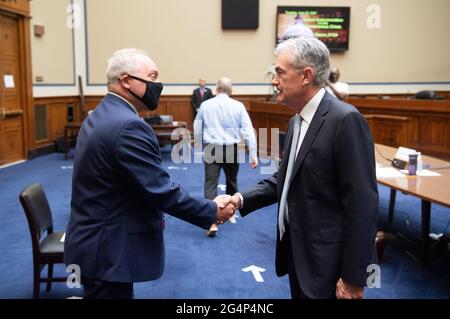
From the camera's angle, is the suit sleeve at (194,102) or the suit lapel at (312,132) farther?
the suit sleeve at (194,102)

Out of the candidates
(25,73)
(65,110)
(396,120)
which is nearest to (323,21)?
(396,120)

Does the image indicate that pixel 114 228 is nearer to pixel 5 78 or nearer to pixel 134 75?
pixel 134 75

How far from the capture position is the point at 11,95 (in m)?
9.25

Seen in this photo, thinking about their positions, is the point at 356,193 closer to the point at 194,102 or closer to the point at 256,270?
the point at 256,270

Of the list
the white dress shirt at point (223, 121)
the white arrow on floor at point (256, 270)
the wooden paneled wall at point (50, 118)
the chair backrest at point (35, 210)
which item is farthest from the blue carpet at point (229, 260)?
the wooden paneled wall at point (50, 118)

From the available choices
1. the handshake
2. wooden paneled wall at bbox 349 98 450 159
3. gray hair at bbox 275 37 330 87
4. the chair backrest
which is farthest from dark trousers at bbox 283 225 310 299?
wooden paneled wall at bbox 349 98 450 159

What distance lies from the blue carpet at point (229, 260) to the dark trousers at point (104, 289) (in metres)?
1.49

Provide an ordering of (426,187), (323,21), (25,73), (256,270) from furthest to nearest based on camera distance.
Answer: (323,21) < (25,73) < (256,270) < (426,187)

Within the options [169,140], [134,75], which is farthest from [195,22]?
[134,75]

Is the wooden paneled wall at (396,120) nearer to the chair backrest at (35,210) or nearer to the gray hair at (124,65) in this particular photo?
the chair backrest at (35,210)

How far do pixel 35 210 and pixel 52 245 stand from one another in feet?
0.87

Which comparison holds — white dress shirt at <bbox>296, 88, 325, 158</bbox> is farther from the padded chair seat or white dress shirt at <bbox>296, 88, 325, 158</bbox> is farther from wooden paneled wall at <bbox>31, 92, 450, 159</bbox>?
wooden paneled wall at <bbox>31, 92, 450, 159</bbox>

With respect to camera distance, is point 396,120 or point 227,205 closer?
point 227,205

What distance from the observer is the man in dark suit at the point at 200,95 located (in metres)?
12.1
